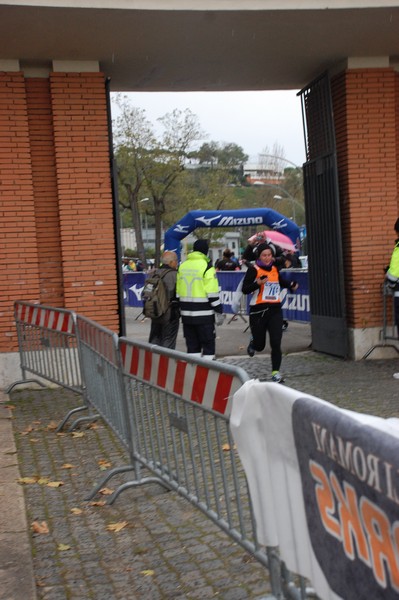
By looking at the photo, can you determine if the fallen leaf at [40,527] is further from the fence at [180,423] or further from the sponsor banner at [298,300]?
the sponsor banner at [298,300]

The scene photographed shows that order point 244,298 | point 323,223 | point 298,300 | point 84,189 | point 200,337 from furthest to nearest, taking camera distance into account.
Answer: point 244,298 → point 298,300 → point 323,223 → point 84,189 → point 200,337

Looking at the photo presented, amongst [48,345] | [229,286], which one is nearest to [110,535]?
[48,345]

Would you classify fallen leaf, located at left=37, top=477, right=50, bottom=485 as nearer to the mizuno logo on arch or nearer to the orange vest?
the orange vest

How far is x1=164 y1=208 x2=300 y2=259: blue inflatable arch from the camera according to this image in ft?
57.3

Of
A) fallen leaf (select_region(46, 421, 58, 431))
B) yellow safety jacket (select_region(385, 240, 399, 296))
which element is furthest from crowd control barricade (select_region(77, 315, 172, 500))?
yellow safety jacket (select_region(385, 240, 399, 296))

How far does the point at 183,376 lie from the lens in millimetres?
4035

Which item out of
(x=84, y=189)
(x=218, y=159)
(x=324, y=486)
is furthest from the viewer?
(x=218, y=159)

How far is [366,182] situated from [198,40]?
3.33 m

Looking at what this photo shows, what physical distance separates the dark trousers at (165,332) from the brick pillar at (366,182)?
2776mm

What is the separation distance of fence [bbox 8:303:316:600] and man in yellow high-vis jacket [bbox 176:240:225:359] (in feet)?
8.08

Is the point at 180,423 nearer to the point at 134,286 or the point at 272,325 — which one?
the point at 272,325

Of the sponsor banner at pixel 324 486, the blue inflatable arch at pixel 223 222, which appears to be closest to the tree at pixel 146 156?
the blue inflatable arch at pixel 223 222

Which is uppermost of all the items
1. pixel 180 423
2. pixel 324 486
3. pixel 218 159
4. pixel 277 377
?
pixel 218 159

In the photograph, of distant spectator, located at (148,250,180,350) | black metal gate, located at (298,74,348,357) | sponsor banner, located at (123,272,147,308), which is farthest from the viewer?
sponsor banner, located at (123,272,147,308)
